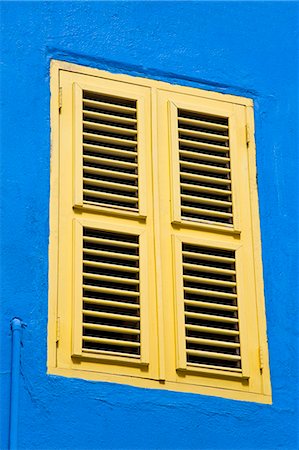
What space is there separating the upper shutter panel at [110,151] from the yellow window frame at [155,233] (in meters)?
0.06

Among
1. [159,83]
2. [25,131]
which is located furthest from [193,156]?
[25,131]

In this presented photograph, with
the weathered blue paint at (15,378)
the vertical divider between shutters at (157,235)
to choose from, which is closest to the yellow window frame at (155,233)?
the vertical divider between shutters at (157,235)

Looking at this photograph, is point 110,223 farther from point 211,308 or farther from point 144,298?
point 211,308

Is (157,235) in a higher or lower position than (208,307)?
higher

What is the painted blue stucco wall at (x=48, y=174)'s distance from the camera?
8250 mm

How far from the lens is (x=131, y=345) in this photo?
28.0 feet

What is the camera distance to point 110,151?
9062 millimetres

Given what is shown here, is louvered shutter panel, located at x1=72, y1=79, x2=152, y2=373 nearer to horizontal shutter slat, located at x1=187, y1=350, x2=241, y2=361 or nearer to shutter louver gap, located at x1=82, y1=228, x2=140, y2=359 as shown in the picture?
shutter louver gap, located at x1=82, y1=228, x2=140, y2=359

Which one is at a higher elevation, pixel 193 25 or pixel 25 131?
pixel 193 25

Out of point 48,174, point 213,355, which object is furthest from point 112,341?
point 48,174

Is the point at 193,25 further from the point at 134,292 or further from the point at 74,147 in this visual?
the point at 134,292

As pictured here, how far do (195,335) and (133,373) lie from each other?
1.71 feet

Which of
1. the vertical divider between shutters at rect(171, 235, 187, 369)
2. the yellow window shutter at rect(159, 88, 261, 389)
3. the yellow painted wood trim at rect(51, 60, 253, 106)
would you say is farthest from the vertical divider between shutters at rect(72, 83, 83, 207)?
the vertical divider between shutters at rect(171, 235, 187, 369)

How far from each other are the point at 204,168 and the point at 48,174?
107cm
